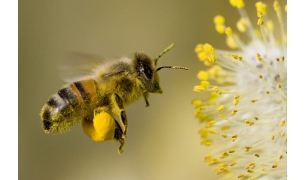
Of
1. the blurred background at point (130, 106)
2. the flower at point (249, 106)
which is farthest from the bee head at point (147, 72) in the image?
the blurred background at point (130, 106)

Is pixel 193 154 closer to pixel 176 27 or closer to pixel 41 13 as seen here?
pixel 176 27

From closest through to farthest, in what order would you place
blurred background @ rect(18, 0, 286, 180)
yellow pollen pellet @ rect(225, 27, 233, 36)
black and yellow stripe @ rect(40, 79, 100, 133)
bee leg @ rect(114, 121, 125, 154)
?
black and yellow stripe @ rect(40, 79, 100, 133), bee leg @ rect(114, 121, 125, 154), yellow pollen pellet @ rect(225, 27, 233, 36), blurred background @ rect(18, 0, 286, 180)

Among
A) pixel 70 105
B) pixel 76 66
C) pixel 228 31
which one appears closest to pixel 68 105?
pixel 70 105

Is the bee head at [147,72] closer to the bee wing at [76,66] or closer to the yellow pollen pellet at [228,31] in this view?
the bee wing at [76,66]

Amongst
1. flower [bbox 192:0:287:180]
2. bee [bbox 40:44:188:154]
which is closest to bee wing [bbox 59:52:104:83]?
bee [bbox 40:44:188:154]

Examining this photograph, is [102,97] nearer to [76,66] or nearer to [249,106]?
[76,66]

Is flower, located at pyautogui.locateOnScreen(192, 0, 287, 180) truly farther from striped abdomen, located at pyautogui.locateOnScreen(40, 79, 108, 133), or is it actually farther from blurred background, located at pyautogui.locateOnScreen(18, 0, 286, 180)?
blurred background, located at pyautogui.locateOnScreen(18, 0, 286, 180)
